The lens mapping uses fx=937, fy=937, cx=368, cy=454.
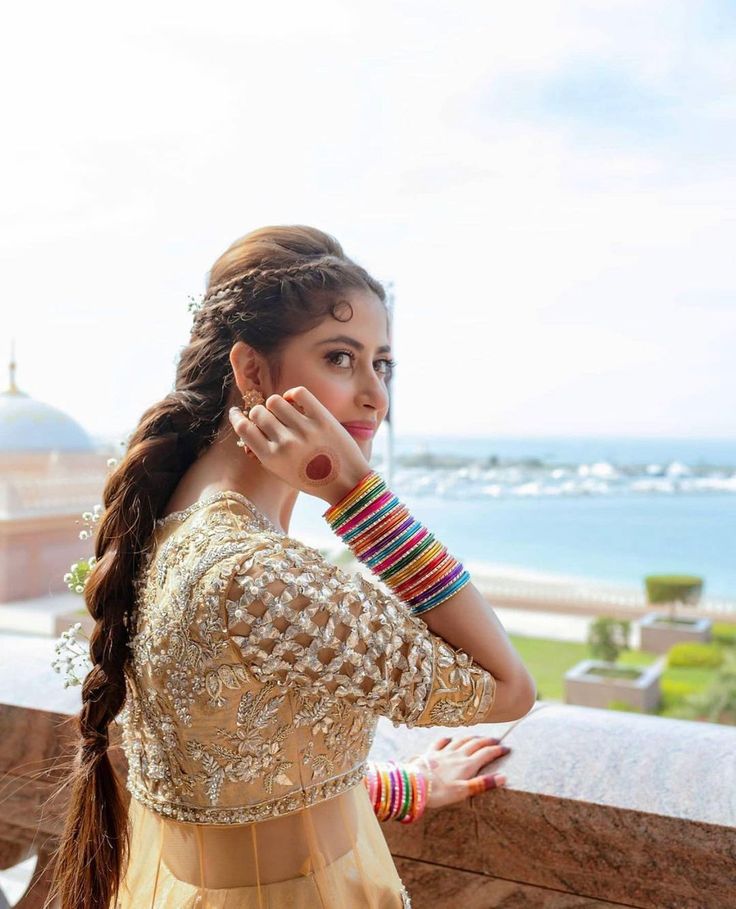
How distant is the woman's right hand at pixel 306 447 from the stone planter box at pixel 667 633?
27667 mm

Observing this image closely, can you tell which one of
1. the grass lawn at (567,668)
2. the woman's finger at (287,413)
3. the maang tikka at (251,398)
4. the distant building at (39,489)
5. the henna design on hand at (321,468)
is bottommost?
the grass lawn at (567,668)

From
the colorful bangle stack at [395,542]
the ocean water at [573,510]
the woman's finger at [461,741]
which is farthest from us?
the ocean water at [573,510]

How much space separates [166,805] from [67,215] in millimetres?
55894

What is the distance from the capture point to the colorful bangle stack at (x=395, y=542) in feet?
3.59

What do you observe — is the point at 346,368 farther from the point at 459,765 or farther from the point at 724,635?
the point at 724,635

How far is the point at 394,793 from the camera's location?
154 cm

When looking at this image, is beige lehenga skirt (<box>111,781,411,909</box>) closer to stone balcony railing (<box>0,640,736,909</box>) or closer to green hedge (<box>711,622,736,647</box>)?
stone balcony railing (<box>0,640,736,909</box>)

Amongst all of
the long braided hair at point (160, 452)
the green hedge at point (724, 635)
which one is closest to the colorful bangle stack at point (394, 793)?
the long braided hair at point (160, 452)

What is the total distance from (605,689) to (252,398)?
18.8 metres

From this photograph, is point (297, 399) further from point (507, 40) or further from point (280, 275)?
Answer: point (507, 40)

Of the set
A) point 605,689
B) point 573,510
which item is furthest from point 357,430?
point 573,510

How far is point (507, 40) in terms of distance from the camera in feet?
179

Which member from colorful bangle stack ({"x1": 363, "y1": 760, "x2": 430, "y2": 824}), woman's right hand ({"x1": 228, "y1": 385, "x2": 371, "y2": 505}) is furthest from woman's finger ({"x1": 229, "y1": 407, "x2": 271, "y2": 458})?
colorful bangle stack ({"x1": 363, "y1": 760, "x2": 430, "y2": 824})

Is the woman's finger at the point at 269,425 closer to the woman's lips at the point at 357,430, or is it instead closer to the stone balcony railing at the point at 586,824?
the woman's lips at the point at 357,430
